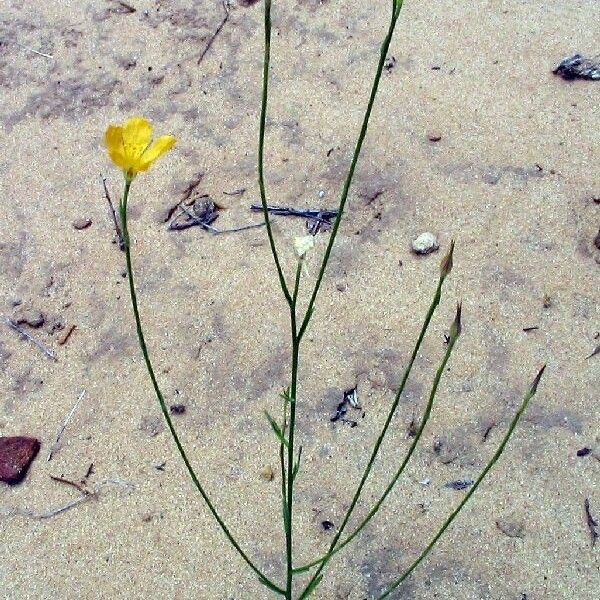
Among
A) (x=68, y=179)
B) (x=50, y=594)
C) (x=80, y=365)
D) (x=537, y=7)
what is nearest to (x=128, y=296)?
(x=80, y=365)

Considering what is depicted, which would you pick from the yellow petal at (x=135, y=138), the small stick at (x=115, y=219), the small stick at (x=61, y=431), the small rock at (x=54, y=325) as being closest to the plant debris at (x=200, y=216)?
the small stick at (x=115, y=219)

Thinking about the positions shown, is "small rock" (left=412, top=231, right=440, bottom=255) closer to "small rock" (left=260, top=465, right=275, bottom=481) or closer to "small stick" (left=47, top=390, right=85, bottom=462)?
"small rock" (left=260, top=465, right=275, bottom=481)

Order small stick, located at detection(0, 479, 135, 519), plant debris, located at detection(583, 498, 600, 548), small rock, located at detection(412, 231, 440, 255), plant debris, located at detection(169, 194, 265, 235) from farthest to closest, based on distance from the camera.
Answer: plant debris, located at detection(169, 194, 265, 235) < small rock, located at detection(412, 231, 440, 255) < small stick, located at detection(0, 479, 135, 519) < plant debris, located at detection(583, 498, 600, 548)

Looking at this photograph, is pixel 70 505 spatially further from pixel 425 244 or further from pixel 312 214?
pixel 425 244

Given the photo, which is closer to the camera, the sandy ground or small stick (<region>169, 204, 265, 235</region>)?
the sandy ground

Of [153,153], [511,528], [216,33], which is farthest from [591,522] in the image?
[216,33]

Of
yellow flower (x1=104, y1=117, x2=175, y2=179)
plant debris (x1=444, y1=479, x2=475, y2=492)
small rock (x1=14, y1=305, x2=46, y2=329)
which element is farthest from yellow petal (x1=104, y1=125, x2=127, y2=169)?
small rock (x1=14, y1=305, x2=46, y2=329)

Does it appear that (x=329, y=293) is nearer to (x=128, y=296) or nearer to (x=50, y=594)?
(x=128, y=296)
